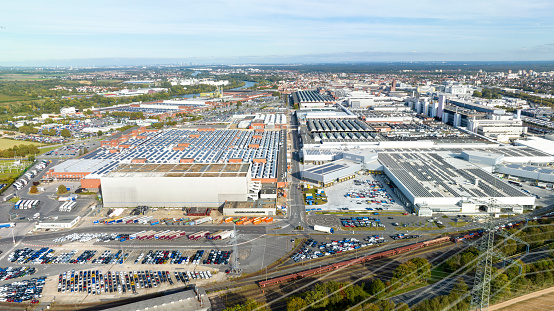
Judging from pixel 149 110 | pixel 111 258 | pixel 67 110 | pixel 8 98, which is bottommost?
pixel 111 258

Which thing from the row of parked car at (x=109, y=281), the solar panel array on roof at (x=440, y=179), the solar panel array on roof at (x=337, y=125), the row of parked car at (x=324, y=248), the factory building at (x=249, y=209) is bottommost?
the row of parked car at (x=109, y=281)

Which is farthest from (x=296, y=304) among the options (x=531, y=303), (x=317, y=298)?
(x=531, y=303)

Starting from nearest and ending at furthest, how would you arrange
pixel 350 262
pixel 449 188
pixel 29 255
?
pixel 350 262 < pixel 29 255 < pixel 449 188

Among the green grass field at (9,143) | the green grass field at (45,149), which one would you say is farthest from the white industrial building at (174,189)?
the green grass field at (9,143)

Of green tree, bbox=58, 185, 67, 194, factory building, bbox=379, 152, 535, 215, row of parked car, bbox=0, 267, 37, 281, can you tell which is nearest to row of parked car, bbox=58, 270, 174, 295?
row of parked car, bbox=0, 267, 37, 281

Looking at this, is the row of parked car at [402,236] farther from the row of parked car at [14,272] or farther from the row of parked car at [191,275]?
the row of parked car at [14,272]

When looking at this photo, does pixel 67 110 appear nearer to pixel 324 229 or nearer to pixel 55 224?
pixel 55 224

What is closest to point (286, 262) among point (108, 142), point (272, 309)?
point (272, 309)
